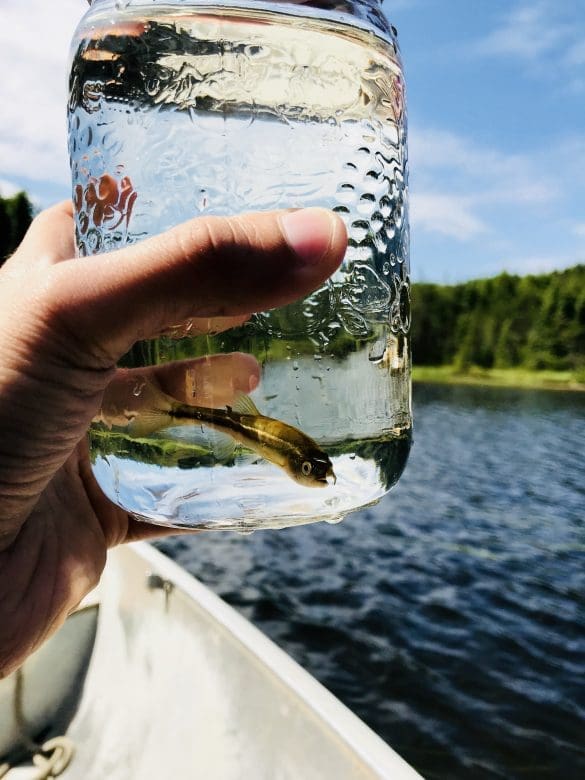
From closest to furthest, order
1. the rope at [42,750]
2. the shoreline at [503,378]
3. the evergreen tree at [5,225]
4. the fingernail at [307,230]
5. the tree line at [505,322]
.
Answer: the fingernail at [307,230] → the rope at [42,750] → the evergreen tree at [5,225] → the shoreline at [503,378] → the tree line at [505,322]

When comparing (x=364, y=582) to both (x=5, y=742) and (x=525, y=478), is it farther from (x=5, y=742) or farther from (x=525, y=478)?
(x=525, y=478)

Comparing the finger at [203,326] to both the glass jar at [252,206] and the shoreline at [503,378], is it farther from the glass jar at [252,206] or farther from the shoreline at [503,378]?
the shoreline at [503,378]

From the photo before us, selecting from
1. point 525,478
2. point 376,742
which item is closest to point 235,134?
point 376,742

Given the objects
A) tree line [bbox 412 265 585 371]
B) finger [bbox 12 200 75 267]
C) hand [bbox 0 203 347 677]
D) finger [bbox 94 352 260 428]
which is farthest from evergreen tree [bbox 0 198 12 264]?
tree line [bbox 412 265 585 371]

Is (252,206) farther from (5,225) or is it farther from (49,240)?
(5,225)

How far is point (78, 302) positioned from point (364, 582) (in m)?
11.1

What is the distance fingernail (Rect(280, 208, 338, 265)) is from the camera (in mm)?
1026

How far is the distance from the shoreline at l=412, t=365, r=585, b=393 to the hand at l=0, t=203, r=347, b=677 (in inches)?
2219

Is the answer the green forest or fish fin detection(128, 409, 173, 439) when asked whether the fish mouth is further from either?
the green forest

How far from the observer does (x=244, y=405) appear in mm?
1076

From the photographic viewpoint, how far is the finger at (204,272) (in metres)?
1.03

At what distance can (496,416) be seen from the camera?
36562mm

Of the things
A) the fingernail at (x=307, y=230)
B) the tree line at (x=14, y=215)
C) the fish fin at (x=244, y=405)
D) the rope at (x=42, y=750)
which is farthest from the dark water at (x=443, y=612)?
the tree line at (x=14, y=215)

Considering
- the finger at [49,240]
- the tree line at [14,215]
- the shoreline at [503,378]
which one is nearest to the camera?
the finger at [49,240]
